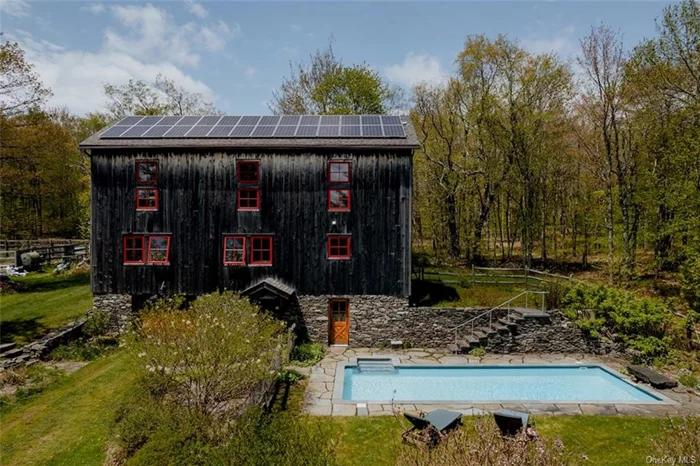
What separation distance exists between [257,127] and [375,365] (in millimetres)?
12230

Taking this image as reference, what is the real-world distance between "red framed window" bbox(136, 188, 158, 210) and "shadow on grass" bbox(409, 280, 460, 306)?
1295 cm

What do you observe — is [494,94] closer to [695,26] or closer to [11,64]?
[695,26]

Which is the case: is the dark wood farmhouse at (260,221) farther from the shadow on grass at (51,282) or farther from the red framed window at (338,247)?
the shadow on grass at (51,282)

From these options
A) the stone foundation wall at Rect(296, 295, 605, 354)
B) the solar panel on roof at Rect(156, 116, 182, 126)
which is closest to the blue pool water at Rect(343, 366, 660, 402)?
the stone foundation wall at Rect(296, 295, 605, 354)

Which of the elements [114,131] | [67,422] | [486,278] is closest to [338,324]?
[67,422]

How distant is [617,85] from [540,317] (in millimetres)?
16416

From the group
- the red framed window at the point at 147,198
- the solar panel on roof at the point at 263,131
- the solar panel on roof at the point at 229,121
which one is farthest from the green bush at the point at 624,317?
the red framed window at the point at 147,198

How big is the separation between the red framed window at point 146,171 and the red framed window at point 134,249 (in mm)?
2558

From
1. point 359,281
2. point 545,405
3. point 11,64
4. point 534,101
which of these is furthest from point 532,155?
point 11,64

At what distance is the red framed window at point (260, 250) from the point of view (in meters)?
18.0

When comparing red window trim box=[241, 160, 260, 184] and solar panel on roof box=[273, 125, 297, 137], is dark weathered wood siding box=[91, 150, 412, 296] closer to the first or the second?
red window trim box=[241, 160, 260, 184]

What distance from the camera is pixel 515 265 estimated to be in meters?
30.0

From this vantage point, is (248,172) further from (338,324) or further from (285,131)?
(338,324)

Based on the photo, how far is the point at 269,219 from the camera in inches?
708
